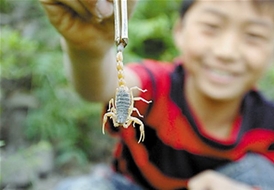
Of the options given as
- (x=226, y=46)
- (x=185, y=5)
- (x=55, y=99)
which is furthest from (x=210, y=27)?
(x=55, y=99)

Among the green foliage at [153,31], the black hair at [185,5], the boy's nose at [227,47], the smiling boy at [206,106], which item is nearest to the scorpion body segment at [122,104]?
the smiling boy at [206,106]

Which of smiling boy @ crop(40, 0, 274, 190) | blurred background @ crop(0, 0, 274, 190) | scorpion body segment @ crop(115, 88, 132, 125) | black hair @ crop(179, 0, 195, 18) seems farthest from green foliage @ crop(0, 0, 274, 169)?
scorpion body segment @ crop(115, 88, 132, 125)

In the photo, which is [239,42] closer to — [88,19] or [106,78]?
[106,78]

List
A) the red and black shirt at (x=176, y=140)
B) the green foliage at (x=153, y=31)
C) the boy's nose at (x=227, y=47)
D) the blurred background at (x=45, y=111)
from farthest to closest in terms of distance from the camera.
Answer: the green foliage at (x=153, y=31) → the blurred background at (x=45, y=111) → the red and black shirt at (x=176, y=140) → the boy's nose at (x=227, y=47)

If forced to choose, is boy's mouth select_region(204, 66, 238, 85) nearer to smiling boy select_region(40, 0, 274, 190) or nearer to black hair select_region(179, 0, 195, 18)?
smiling boy select_region(40, 0, 274, 190)

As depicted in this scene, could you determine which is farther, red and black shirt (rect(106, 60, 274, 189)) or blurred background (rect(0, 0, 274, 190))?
blurred background (rect(0, 0, 274, 190))

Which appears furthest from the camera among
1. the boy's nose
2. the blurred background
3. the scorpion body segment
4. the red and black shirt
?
the blurred background

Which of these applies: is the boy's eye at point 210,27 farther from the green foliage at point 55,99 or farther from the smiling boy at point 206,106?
the green foliage at point 55,99
